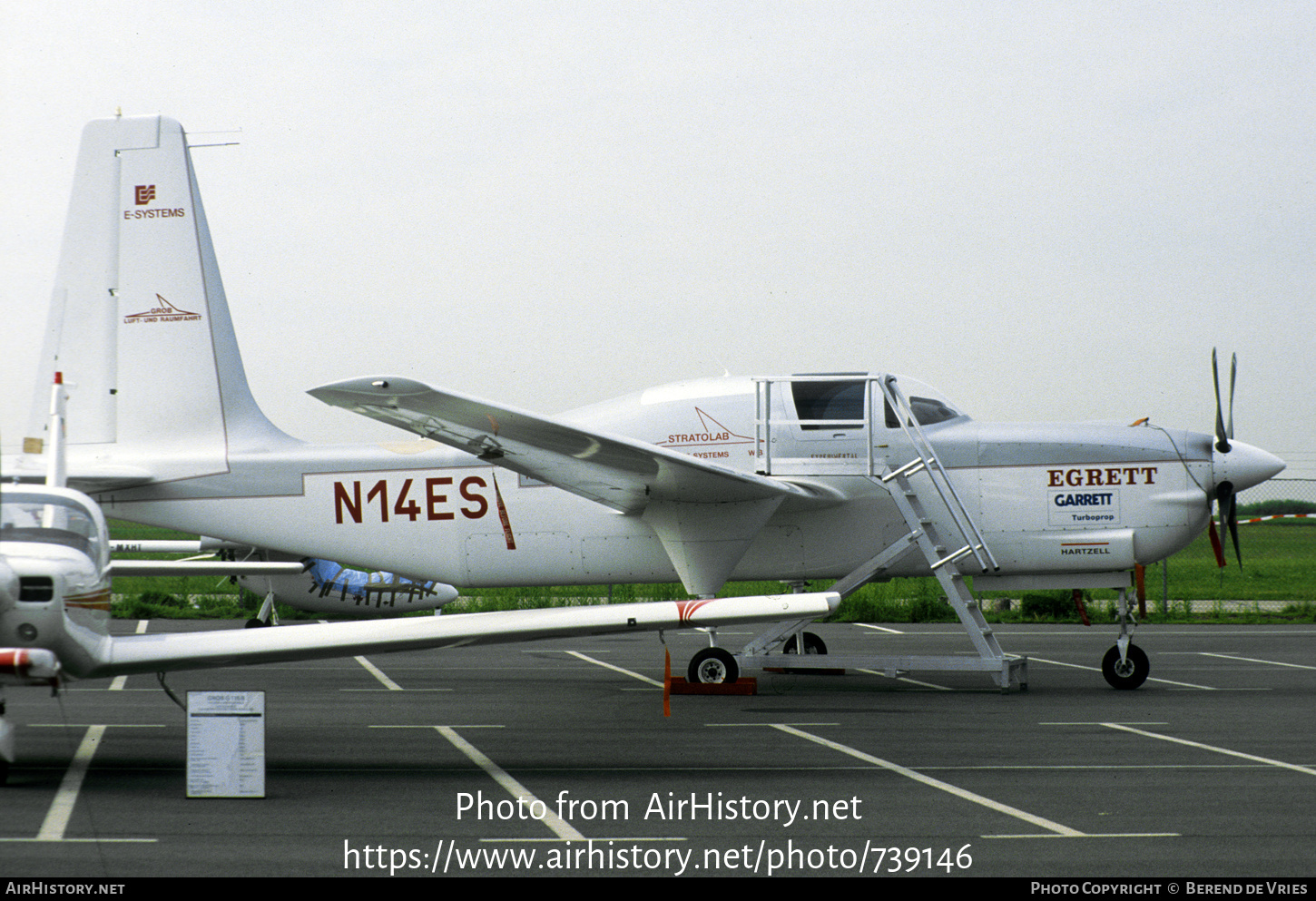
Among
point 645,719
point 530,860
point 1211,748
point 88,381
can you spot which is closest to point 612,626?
point 530,860

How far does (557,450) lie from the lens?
35.0 ft

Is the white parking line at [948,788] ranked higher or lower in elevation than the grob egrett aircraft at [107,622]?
lower

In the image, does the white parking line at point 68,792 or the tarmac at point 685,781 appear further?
the white parking line at point 68,792

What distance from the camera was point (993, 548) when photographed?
1230cm

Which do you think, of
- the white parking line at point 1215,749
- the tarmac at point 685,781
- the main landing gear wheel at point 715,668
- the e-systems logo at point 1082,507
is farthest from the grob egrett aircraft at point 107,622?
the e-systems logo at point 1082,507

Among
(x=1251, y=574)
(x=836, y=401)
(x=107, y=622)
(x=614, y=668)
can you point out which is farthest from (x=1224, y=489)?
(x=1251, y=574)

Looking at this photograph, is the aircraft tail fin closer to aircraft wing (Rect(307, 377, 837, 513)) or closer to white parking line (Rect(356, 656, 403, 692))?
white parking line (Rect(356, 656, 403, 692))

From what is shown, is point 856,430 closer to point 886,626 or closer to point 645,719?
point 645,719

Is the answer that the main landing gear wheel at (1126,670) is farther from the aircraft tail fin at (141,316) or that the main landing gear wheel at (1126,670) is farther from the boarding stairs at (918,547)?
the aircraft tail fin at (141,316)

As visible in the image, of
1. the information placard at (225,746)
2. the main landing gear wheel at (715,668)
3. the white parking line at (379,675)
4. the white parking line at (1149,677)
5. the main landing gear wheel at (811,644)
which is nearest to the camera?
the information placard at (225,746)

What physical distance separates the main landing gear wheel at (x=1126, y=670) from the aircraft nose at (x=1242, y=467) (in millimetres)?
1977

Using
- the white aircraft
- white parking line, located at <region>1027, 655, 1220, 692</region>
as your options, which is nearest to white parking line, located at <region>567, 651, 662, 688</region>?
the white aircraft

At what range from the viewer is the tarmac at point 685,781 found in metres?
5.41

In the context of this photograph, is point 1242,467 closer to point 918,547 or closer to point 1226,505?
point 1226,505
